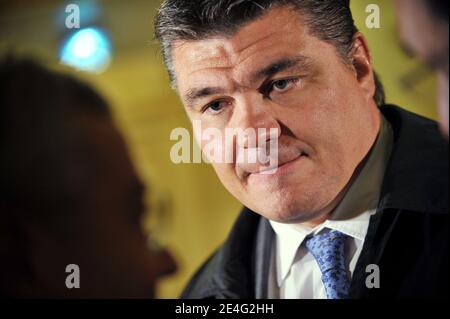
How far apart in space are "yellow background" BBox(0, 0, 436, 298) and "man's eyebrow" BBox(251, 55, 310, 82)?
18 cm

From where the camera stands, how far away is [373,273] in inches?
44.3

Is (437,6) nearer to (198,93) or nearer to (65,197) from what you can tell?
(198,93)

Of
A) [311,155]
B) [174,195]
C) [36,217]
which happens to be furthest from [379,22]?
[36,217]

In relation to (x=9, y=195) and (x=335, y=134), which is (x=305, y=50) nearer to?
(x=335, y=134)

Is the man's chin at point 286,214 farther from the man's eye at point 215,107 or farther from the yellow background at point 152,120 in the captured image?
the man's eye at point 215,107

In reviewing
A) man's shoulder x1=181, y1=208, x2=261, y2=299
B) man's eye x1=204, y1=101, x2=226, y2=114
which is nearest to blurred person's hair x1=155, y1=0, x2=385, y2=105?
man's eye x1=204, y1=101, x2=226, y2=114

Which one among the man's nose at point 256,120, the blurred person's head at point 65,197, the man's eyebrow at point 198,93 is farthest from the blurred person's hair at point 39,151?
the man's nose at point 256,120

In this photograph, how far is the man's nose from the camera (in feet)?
3.70

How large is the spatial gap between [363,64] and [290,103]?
136 mm

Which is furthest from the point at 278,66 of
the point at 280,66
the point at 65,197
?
the point at 65,197

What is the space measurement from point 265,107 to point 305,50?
0.12 meters

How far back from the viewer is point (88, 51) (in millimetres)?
1327

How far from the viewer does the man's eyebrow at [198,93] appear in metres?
1.14

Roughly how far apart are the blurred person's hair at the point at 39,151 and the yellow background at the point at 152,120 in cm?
4
